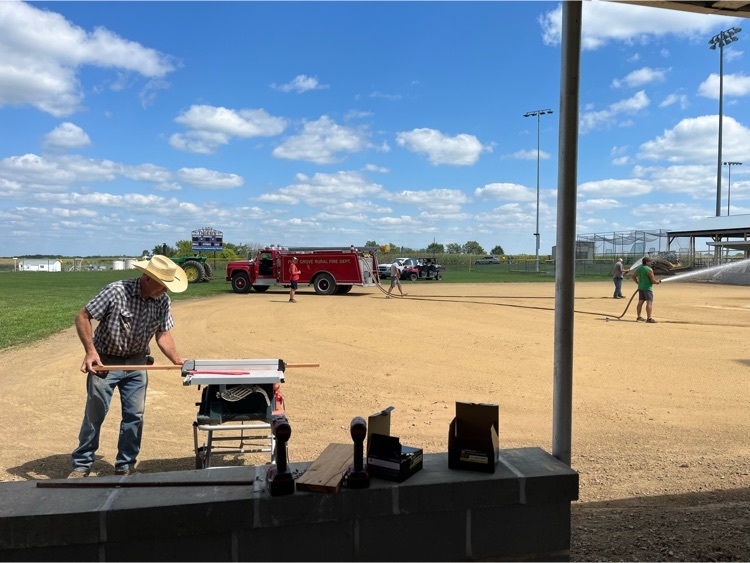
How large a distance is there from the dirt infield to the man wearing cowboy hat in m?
0.56

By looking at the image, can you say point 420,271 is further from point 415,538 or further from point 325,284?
point 415,538

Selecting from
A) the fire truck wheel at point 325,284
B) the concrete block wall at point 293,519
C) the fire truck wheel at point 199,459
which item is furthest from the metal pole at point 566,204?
the fire truck wheel at point 325,284

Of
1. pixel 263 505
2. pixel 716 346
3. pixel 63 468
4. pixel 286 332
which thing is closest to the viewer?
pixel 263 505

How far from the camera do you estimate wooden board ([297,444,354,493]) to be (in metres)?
2.65

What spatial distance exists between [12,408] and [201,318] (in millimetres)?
9098

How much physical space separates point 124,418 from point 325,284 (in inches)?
818

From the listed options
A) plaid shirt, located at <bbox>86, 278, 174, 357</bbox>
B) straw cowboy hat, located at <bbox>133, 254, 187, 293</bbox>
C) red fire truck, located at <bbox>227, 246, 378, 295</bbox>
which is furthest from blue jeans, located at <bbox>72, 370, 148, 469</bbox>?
red fire truck, located at <bbox>227, 246, 378, 295</bbox>

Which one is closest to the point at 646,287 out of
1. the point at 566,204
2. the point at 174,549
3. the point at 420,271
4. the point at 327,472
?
the point at 566,204

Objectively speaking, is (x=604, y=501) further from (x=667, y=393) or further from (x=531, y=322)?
(x=531, y=322)

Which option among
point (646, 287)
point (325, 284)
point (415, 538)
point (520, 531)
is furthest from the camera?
point (325, 284)

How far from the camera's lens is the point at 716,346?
11.2m

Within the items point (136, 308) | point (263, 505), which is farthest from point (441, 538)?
point (136, 308)

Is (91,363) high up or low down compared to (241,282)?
up

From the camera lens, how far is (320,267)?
2509 centimetres
